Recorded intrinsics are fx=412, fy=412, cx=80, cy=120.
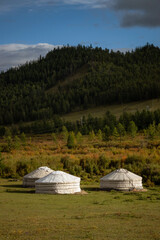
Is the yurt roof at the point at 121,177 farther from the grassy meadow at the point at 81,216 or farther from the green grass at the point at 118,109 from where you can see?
the green grass at the point at 118,109

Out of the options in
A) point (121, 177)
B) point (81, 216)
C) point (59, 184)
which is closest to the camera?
point (81, 216)

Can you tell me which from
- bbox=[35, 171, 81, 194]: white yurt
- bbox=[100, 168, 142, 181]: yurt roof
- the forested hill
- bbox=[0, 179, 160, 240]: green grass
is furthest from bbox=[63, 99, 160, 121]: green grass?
bbox=[0, 179, 160, 240]: green grass

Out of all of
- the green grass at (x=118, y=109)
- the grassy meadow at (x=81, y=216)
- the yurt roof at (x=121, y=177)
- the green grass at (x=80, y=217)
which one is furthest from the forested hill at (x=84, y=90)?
the green grass at (x=80, y=217)

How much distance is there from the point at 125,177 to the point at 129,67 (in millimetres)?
165493

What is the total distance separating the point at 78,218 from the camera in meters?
16.0

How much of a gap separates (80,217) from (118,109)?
391 ft

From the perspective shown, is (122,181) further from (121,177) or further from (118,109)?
(118,109)

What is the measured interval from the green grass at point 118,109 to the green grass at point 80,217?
101 metres

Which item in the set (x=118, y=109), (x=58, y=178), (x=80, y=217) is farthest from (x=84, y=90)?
(x=80, y=217)

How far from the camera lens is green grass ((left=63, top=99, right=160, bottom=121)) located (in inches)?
4975

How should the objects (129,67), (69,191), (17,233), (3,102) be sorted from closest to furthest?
(17,233) → (69,191) → (3,102) → (129,67)

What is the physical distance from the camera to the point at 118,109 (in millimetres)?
134500

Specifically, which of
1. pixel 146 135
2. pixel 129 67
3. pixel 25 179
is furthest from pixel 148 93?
pixel 25 179

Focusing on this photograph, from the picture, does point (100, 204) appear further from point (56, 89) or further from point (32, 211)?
point (56, 89)
